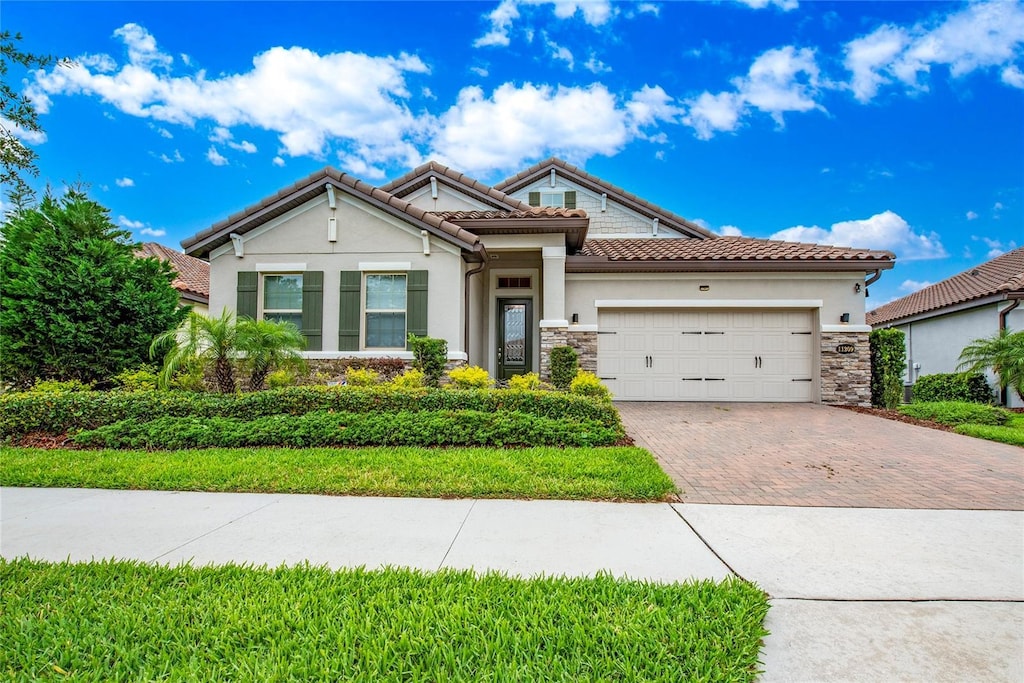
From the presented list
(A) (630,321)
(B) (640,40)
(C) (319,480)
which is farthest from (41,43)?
(A) (630,321)

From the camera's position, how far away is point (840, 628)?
2342mm

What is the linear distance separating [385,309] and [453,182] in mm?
4535

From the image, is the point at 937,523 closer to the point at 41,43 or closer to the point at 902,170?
the point at 41,43

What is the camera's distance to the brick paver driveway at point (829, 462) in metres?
4.52

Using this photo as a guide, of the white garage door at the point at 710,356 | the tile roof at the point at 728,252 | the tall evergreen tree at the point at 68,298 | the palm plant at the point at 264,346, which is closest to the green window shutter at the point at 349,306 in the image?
the palm plant at the point at 264,346

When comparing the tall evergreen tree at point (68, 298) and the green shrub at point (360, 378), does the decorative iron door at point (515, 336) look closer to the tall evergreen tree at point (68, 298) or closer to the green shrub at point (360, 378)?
the green shrub at point (360, 378)

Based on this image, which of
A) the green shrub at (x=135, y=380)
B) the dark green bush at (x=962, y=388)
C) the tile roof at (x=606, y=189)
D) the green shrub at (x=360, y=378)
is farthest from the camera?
the tile roof at (x=606, y=189)

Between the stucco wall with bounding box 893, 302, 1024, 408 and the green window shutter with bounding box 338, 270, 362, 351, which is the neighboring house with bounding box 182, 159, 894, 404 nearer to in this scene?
the green window shutter with bounding box 338, 270, 362, 351

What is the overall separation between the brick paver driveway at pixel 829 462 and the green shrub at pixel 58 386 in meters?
9.17

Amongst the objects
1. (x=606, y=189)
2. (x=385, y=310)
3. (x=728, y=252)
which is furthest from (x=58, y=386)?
(x=606, y=189)

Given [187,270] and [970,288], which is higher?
[187,270]

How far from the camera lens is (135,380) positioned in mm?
8195

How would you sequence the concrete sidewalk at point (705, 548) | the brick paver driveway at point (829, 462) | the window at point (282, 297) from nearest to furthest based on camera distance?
the concrete sidewalk at point (705, 548)
the brick paver driveway at point (829, 462)
the window at point (282, 297)

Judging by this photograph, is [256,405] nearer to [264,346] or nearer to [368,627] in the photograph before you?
[264,346]
